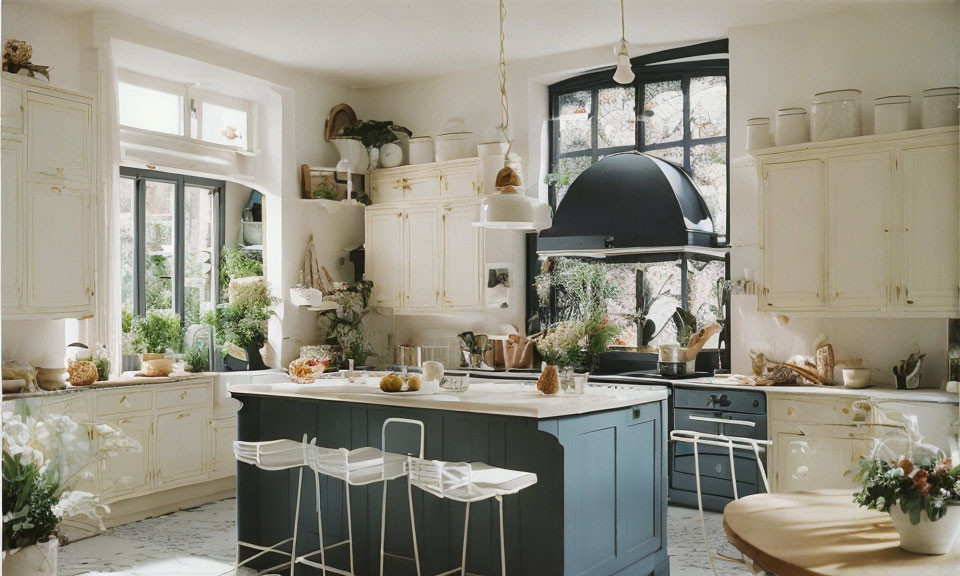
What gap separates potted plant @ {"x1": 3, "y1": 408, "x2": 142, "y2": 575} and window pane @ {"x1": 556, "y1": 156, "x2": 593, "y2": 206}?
216 inches

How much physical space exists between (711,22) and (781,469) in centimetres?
316

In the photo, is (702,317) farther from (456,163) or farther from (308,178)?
(308,178)

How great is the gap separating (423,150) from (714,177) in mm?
2518

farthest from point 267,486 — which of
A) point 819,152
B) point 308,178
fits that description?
point 819,152

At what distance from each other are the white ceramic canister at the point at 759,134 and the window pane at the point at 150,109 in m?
4.38

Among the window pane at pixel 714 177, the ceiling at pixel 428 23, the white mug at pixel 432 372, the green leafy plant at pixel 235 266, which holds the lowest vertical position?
the white mug at pixel 432 372

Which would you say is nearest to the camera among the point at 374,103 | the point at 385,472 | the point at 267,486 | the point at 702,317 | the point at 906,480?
the point at 906,480

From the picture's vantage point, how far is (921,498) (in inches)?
88.4

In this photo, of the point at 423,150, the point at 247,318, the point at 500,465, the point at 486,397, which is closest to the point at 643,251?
the point at 423,150

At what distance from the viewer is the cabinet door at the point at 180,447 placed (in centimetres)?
580

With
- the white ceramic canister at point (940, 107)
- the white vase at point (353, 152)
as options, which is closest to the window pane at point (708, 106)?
the white ceramic canister at point (940, 107)

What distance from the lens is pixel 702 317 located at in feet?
21.3

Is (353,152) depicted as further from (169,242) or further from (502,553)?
(502,553)

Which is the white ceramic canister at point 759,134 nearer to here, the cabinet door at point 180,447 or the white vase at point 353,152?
the white vase at point 353,152
